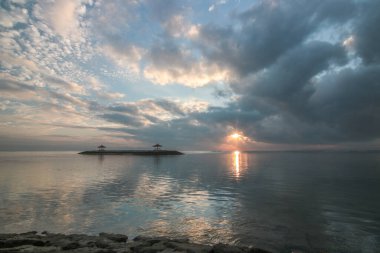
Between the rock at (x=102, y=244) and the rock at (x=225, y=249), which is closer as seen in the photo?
the rock at (x=225, y=249)

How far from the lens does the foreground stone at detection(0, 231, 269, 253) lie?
13.1 meters

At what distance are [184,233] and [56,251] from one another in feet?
27.5

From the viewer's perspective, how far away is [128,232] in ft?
60.4

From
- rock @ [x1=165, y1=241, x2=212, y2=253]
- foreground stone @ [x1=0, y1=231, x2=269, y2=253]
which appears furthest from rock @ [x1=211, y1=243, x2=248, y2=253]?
rock @ [x1=165, y1=241, x2=212, y2=253]

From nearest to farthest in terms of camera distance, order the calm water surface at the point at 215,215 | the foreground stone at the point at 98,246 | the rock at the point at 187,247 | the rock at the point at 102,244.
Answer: the foreground stone at the point at 98,246
the rock at the point at 187,247
the rock at the point at 102,244
the calm water surface at the point at 215,215

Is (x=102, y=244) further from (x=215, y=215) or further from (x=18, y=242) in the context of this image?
(x=215, y=215)

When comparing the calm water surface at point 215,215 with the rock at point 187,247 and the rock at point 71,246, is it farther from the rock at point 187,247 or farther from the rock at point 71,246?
the rock at point 71,246

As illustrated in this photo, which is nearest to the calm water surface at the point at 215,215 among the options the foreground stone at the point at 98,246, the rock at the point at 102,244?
the foreground stone at the point at 98,246

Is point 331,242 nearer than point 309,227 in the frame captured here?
Yes

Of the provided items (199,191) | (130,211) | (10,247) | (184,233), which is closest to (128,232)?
(184,233)

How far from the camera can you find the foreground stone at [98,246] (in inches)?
514

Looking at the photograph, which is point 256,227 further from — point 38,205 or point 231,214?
point 38,205

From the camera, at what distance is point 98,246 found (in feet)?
46.3

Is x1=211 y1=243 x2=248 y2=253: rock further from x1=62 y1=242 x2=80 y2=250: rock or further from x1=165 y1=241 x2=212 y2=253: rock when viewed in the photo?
x1=62 y1=242 x2=80 y2=250: rock
